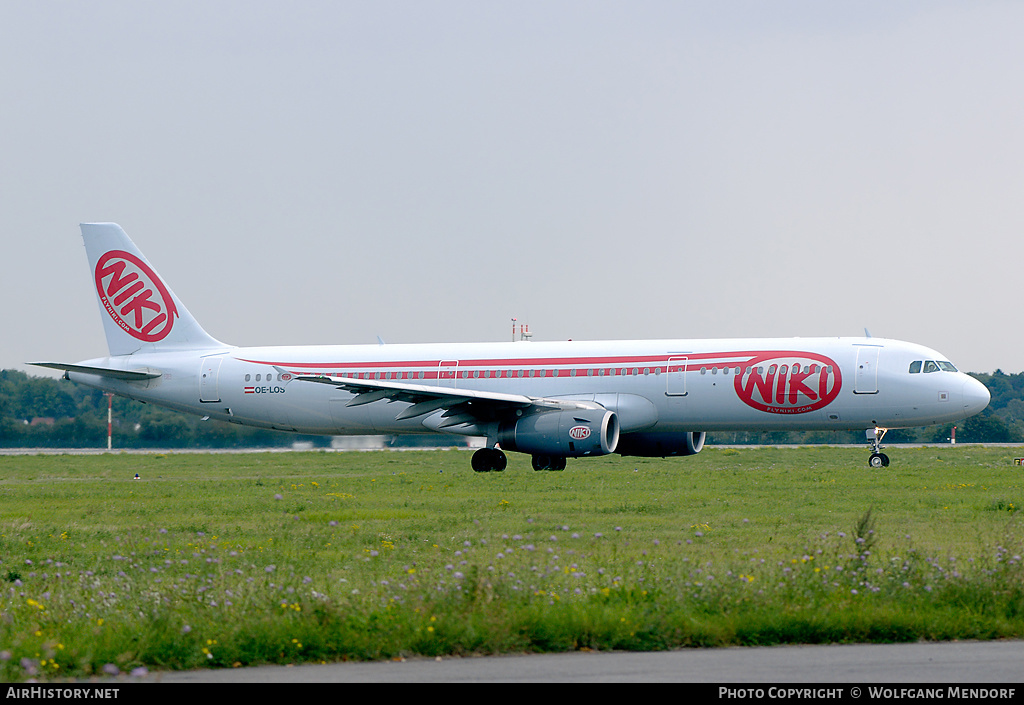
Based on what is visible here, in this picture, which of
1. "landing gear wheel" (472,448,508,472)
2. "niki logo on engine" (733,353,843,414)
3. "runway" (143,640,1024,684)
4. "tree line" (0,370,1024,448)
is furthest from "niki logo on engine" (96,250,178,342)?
"runway" (143,640,1024,684)

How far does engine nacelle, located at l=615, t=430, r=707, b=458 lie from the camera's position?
106 ft

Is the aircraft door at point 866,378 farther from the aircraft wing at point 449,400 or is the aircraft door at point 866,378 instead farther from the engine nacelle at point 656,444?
the aircraft wing at point 449,400

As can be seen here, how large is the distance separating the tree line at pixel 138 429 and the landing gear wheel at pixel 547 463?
11602mm

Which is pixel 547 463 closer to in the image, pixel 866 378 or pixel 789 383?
pixel 789 383

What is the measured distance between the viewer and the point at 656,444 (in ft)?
107

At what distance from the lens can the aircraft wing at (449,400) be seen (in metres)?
28.6

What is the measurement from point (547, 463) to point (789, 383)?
652 cm

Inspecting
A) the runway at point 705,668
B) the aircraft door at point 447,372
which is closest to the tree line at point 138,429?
the aircraft door at point 447,372

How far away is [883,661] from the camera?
7512 millimetres

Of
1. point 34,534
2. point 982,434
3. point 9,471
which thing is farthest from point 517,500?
point 982,434

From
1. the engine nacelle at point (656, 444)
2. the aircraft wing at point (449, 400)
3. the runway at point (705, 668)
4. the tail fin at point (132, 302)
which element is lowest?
the runway at point (705, 668)

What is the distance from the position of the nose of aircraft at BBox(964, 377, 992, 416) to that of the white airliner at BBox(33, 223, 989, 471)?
0.05 m
